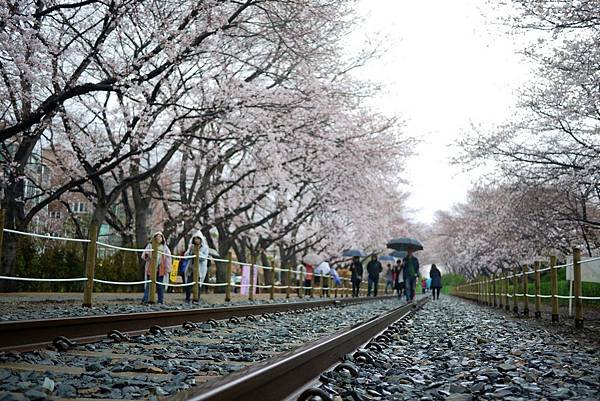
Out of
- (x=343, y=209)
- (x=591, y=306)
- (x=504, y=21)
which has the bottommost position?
(x=591, y=306)

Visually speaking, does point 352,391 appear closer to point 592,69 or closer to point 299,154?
point 592,69

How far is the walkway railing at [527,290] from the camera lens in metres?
10.6

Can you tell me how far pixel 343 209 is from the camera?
3322 cm

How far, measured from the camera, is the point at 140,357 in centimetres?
544

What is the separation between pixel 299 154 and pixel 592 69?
12.9 metres

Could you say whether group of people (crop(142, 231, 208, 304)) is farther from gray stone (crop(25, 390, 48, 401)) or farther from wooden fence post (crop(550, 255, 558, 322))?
→ gray stone (crop(25, 390, 48, 401))

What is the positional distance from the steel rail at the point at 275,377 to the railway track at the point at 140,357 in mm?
48

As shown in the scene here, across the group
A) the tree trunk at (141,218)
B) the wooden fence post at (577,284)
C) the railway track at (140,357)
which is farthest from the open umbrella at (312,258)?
the railway track at (140,357)

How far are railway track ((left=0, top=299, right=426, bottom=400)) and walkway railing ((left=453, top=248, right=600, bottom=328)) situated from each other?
4612mm

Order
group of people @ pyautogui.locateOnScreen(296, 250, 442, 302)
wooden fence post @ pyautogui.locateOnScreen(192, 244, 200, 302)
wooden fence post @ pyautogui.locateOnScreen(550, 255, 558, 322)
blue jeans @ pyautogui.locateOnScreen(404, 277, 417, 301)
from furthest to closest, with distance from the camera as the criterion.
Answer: blue jeans @ pyautogui.locateOnScreen(404, 277, 417, 301) → group of people @ pyautogui.locateOnScreen(296, 250, 442, 302) → wooden fence post @ pyautogui.locateOnScreen(192, 244, 200, 302) → wooden fence post @ pyautogui.locateOnScreen(550, 255, 558, 322)

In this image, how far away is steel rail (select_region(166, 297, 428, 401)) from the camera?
110 inches

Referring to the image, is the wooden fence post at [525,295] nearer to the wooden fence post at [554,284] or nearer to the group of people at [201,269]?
the wooden fence post at [554,284]

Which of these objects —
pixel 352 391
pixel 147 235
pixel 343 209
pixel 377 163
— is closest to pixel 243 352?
pixel 352 391

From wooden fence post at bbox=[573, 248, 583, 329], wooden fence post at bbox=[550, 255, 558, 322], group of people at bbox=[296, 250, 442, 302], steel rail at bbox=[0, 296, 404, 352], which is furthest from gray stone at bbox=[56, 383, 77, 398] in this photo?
group of people at bbox=[296, 250, 442, 302]
